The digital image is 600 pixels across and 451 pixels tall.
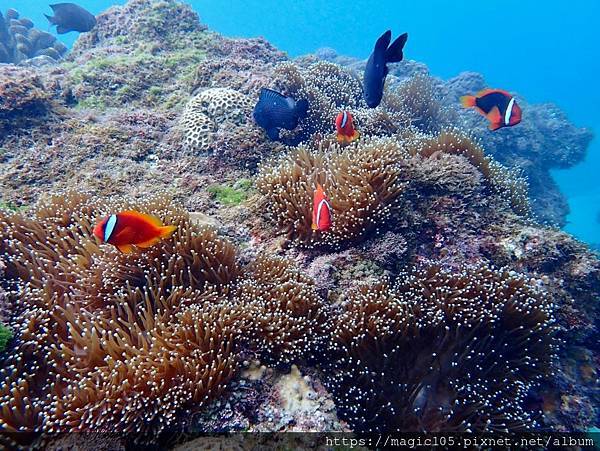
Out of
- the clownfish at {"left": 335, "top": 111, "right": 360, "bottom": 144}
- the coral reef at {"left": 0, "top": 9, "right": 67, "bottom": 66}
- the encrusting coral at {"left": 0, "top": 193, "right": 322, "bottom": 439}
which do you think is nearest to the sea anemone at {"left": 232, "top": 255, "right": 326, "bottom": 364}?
the encrusting coral at {"left": 0, "top": 193, "right": 322, "bottom": 439}

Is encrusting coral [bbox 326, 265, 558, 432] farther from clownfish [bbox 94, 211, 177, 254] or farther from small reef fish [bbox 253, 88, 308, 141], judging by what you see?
small reef fish [bbox 253, 88, 308, 141]

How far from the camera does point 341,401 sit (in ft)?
10.5

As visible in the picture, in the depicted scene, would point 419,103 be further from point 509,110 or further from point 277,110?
point 277,110

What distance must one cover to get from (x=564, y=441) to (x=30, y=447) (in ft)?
14.8

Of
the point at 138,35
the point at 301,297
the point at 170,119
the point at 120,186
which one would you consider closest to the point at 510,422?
the point at 301,297

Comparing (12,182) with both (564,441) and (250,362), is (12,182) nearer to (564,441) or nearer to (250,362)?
(250,362)

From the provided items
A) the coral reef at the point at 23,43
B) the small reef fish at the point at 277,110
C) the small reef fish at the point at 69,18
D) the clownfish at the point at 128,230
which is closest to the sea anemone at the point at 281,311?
the clownfish at the point at 128,230

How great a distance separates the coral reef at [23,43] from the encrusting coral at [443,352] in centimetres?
1401

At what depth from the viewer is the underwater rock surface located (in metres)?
2.81

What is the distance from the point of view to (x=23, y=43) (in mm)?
13516

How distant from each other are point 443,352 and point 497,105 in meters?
3.67

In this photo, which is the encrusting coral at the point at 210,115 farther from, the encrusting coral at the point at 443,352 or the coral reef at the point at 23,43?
the coral reef at the point at 23,43

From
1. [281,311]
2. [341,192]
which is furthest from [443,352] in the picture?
[341,192]

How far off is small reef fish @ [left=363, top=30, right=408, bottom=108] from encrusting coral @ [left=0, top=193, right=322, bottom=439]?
2114 mm
